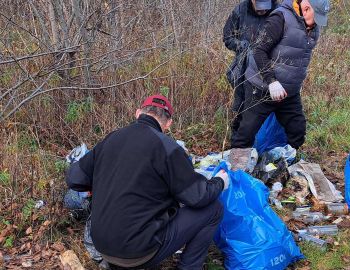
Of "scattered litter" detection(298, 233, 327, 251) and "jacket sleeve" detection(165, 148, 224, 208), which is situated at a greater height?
"jacket sleeve" detection(165, 148, 224, 208)

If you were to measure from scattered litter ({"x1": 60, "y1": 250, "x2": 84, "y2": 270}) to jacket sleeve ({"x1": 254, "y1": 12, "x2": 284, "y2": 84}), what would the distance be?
7.30 ft

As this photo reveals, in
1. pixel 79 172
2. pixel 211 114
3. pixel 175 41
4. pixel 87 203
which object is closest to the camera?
pixel 79 172

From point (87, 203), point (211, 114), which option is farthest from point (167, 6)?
point (87, 203)

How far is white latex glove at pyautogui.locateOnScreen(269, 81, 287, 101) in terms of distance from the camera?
404 centimetres

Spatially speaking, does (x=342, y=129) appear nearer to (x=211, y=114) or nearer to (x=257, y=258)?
(x=211, y=114)

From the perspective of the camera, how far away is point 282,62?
13.5 ft

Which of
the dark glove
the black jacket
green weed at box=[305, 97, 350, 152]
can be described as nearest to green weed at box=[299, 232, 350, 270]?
the black jacket

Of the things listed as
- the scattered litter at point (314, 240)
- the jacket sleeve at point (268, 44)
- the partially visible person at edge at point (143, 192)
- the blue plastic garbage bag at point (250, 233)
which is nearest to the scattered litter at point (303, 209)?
the scattered litter at point (314, 240)

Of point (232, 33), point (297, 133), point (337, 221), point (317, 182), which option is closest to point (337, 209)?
point (337, 221)

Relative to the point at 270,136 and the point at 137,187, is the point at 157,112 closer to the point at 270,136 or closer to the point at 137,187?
the point at 137,187

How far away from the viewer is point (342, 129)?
18.4 ft

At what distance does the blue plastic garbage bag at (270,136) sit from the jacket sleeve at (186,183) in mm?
2064

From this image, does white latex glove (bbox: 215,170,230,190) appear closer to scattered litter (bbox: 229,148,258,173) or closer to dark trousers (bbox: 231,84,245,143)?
scattered litter (bbox: 229,148,258,173)

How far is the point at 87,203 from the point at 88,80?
2.00 m
